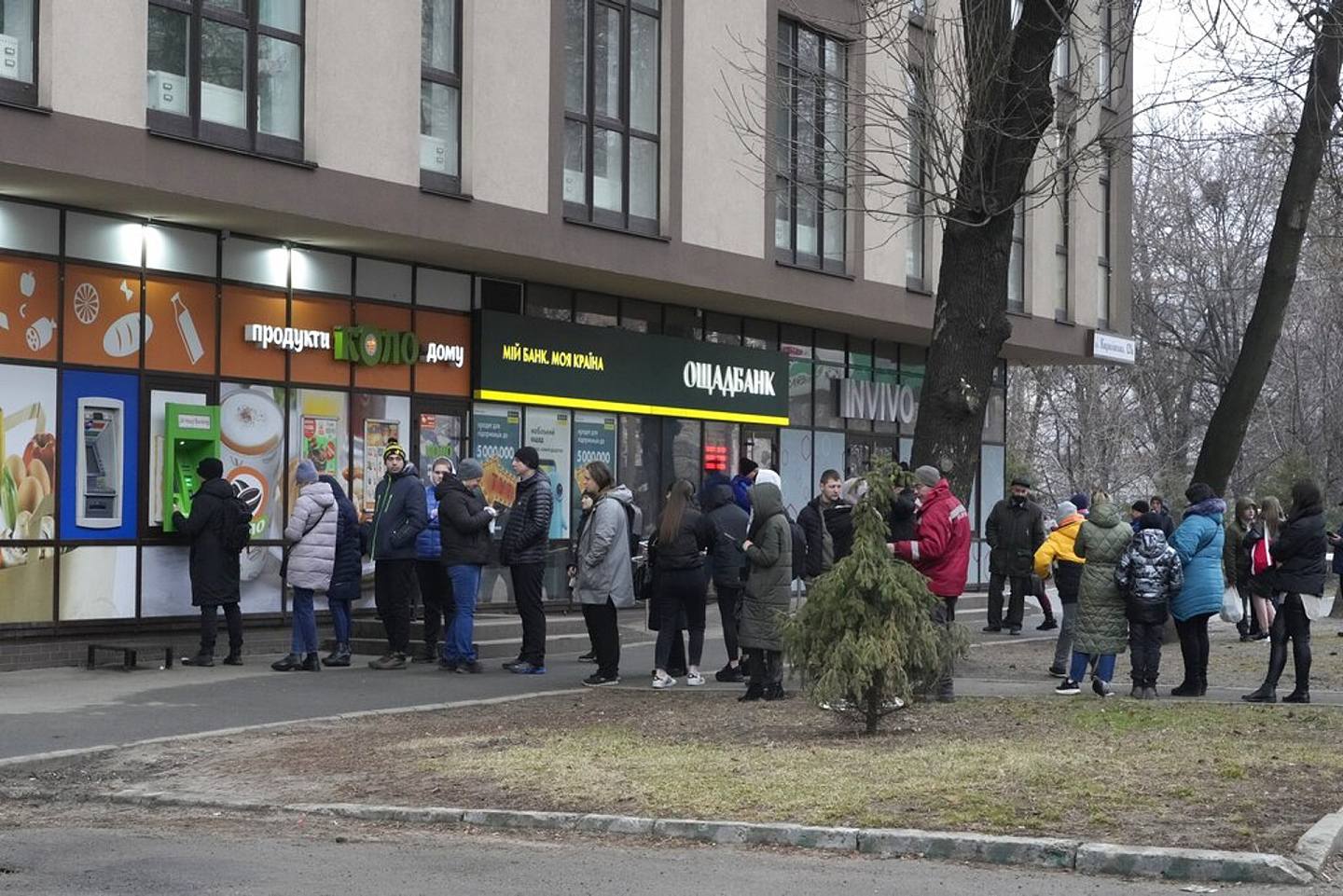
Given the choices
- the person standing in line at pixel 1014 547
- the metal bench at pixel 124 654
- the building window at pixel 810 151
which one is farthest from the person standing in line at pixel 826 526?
the building window at pixel 810 151

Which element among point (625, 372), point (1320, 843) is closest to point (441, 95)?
point (625, 372)

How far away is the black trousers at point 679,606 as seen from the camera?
1598 cm

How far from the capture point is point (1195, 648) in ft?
51.6

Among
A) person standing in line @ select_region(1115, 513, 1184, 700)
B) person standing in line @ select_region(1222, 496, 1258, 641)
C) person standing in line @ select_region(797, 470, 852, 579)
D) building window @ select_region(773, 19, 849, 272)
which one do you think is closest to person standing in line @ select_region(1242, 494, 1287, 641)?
person standing in line @ select_region(1222, 496, 1258, 641)

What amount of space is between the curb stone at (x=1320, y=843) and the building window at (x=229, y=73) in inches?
529

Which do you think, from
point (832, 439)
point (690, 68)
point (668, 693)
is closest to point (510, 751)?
point (668, 693)

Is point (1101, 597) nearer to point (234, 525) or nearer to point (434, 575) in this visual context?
point (434, 575)

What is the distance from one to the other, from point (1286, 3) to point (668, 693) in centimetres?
1030

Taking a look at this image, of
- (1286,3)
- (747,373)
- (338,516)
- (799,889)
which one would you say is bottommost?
(799,889)

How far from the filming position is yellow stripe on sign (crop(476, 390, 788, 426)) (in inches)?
947

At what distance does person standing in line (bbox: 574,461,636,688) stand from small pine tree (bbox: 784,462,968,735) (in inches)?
161

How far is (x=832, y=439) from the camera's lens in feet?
103

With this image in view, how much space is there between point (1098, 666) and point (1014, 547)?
27.5 ft

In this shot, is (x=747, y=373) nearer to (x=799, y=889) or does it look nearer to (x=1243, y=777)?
(x=1243, y=777)
